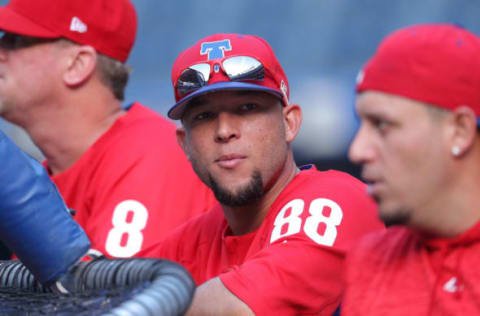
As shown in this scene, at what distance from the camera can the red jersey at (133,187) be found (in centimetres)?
238

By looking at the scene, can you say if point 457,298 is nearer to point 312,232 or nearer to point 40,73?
point 312,232

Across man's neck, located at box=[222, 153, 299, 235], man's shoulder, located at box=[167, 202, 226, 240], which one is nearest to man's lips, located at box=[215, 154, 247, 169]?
man's neck, located at box=[222, 153, 299, 235]

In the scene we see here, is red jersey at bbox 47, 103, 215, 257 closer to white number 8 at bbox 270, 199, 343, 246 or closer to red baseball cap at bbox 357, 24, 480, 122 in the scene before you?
white number 8 at bbox 270, 199, 343, 246

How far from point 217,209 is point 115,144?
607 millimetres

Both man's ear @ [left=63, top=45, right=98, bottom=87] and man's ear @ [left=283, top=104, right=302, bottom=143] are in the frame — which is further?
man's ear @ [left=63, top=45, right=98, bottom=87]

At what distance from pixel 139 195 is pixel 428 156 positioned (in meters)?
1.37

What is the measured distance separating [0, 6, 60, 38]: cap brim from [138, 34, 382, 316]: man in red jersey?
0.82 metres

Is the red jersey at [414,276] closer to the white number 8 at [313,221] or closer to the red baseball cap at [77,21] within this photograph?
the white number 8 at [313,221]

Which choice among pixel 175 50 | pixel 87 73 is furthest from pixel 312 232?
pixel 175 50

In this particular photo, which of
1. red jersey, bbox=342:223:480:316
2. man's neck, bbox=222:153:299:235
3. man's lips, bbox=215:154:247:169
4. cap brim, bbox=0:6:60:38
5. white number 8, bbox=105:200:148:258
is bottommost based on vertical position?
white number 8, bbox=105:200:148:258

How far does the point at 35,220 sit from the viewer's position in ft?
4.27

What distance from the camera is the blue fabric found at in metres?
1.29

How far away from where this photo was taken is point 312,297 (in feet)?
5.92

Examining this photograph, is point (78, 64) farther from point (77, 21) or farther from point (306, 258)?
point (306, 258)
